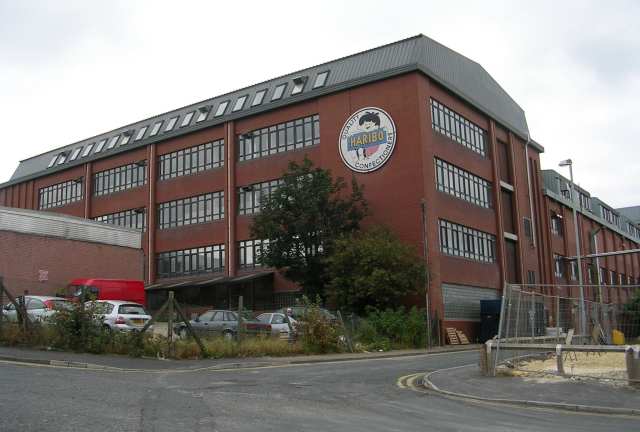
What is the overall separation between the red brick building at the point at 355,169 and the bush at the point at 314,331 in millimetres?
12860

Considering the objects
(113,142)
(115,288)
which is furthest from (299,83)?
(113,142)

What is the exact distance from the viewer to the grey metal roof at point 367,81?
38.7 metres

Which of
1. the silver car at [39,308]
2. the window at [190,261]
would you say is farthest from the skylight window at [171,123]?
the silver car at [39,308]

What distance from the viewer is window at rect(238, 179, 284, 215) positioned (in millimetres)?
42344

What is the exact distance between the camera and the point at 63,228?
33.7 metres

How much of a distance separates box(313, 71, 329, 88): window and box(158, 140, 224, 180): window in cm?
820

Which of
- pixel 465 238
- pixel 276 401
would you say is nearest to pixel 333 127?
pixel 465 238

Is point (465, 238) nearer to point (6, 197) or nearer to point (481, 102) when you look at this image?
point (481, 102)

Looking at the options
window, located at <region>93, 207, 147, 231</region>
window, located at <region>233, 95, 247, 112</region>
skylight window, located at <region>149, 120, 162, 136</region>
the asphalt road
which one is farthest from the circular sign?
the asphalt road

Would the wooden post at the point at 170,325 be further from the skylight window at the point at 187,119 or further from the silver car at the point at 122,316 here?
the skylight window at the point at 187,119

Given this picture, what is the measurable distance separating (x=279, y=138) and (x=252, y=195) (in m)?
3.98

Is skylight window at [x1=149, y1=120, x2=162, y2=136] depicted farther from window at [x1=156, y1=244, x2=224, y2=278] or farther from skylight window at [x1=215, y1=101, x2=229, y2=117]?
window at [x1=156, y1=244, x2=224, y2=278]

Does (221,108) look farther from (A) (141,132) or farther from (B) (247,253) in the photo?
(B) (247,253)

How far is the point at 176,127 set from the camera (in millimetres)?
48906
